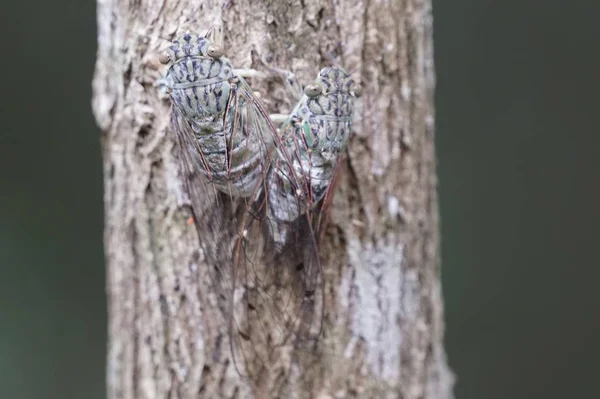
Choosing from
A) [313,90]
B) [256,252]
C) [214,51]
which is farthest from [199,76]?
[256,252]

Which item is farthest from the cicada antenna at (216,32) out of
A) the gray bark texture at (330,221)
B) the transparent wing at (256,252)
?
the transparent wing at (256,252)

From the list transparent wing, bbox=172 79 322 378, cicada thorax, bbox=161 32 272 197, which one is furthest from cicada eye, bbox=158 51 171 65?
transparent wing, bbox=172 79 322 378

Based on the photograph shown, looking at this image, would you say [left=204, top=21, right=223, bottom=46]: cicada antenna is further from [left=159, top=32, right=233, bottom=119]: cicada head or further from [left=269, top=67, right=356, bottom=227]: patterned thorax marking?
[left=269, top=67, right=356, bottom=227]: patterned thorax marking

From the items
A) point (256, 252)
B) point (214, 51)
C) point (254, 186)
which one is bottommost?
point (256, 252)

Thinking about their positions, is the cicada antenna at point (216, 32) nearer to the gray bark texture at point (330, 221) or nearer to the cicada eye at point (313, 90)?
the gray bark texture at point (330, 221)

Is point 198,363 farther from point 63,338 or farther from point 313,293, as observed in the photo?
point 63,338

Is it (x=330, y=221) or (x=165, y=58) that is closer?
(x=165, y=58)

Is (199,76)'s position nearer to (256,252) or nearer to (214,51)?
(214,51)
